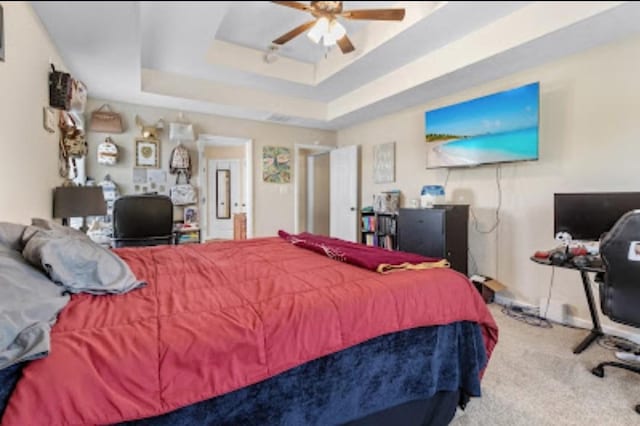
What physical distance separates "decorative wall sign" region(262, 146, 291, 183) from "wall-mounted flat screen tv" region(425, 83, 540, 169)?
86.2 inches

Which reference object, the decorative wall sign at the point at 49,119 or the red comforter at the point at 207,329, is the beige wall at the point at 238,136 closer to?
the decorative wall sign at the point at 49,119

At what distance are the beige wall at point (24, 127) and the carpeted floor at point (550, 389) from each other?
7.98 ft

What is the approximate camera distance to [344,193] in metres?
4.90

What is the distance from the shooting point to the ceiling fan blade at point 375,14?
0.92m

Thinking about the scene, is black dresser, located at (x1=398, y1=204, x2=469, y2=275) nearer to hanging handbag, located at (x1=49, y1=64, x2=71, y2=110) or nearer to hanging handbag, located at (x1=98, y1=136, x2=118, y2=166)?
hanging handbag, located at (x1=49, y1=64, x2=71, y2=110)

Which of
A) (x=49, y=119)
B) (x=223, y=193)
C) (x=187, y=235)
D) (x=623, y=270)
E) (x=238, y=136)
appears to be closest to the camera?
(x=623, y=270)

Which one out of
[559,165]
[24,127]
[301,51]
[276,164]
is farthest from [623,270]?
[276,164]

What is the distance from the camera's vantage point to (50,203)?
2.20 metres

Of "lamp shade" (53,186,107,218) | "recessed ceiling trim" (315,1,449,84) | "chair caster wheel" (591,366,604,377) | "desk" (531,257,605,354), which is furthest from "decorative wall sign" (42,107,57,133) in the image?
"chair caster wheel" (591,366,604,377)

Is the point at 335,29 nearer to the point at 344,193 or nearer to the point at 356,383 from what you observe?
the point at 356,383

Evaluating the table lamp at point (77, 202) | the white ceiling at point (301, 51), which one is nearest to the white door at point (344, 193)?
the white ceiling at point (301, 51)

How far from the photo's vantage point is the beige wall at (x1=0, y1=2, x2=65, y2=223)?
57.6 inches

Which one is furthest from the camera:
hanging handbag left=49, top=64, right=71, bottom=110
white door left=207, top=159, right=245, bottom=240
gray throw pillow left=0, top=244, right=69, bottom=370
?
white door left=207, top=159, right=245, bottom=240

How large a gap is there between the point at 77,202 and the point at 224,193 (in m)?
4.12
